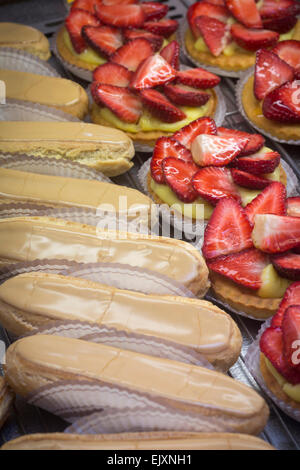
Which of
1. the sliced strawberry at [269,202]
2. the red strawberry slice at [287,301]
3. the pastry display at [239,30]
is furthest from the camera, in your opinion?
the pastry display at [239,30]

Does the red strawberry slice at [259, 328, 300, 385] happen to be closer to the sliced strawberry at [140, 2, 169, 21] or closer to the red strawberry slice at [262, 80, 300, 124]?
the red strawberry slice at [262, 80, 300, 124]

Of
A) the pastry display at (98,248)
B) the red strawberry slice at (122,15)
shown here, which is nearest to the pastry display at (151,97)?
the red strawberry slice at (122,15)

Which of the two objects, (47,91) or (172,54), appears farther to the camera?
(172,54)

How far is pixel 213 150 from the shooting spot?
222 cm

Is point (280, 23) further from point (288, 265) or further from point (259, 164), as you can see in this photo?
point (288, 265)

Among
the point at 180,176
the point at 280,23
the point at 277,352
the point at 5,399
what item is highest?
the point at 280,23

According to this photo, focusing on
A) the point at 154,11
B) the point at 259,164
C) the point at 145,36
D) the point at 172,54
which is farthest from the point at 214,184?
the point at 154,11

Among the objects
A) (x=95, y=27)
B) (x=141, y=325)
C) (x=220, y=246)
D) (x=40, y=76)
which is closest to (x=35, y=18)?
(x=95, y=27)

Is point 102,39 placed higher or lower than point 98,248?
higher

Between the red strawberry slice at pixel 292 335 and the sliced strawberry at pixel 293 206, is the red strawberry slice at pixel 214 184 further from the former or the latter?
the red strawberry slice at pixel 292 335

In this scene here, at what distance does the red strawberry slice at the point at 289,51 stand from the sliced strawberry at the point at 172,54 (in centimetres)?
44

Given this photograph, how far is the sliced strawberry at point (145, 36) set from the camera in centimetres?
278

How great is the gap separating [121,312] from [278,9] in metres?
1.87

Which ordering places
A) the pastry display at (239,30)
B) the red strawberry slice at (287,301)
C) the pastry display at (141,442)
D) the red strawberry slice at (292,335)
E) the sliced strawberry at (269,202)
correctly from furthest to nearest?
the pastry display at (239,30) → the sliced strawberry at (269,202) → the red strawberry slice at (287,301) → the red strawberry slice at (292,335) → the pastry display at (141,442)
